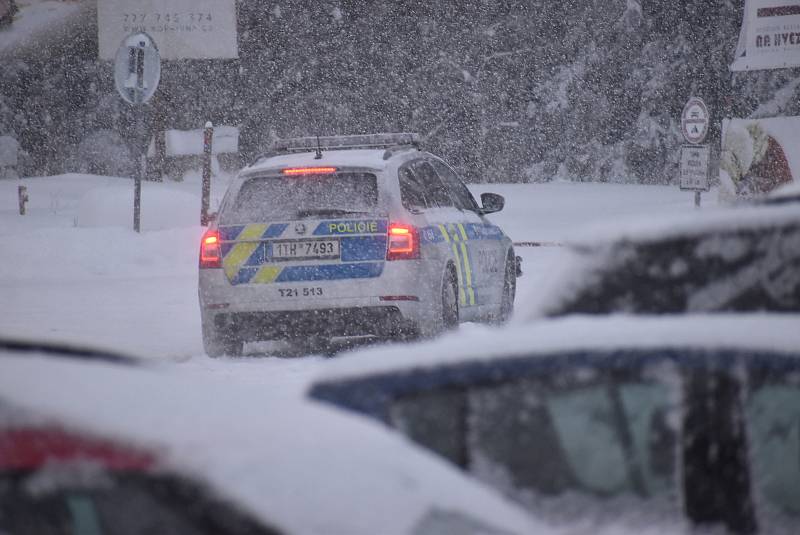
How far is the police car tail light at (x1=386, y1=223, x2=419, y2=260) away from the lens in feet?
29.5

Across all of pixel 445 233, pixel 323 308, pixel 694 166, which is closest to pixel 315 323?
pixel 323 308

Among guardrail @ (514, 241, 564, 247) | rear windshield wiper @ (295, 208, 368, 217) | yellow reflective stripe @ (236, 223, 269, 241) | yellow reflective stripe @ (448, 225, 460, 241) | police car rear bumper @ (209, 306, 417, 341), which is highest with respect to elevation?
rear windshield wiper @ (295, 208, 368, 217)

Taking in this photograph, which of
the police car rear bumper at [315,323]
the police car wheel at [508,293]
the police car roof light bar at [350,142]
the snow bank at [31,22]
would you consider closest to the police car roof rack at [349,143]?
the police car roof light bar at [350,142]

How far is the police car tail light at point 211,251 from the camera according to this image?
916 cm

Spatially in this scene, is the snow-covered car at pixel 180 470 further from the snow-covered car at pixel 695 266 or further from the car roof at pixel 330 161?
the car roof at pixel 330 161

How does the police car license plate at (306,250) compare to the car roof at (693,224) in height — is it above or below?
below

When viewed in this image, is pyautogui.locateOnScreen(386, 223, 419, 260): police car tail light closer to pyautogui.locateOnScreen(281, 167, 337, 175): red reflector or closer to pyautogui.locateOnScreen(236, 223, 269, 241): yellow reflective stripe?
pyautogui.locateOnScreen(281, 167, 337, 175): red reflector

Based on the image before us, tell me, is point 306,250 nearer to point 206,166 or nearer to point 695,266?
point 695,266

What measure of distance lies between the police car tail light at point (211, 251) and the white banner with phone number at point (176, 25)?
29953 millimetres

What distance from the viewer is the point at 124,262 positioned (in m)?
18.5

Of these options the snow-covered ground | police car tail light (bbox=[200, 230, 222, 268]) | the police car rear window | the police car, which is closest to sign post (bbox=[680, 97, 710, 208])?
the snow-covered ground

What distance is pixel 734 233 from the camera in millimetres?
2889

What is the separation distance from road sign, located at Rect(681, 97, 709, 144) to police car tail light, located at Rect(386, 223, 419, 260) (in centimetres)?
1012

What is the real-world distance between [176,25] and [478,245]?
2986 cm
